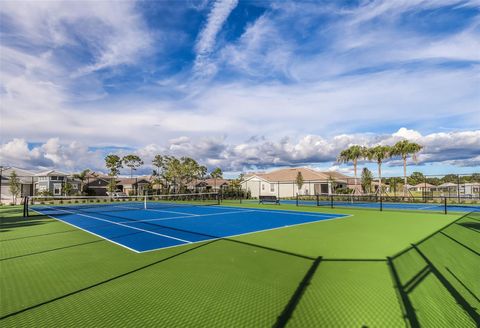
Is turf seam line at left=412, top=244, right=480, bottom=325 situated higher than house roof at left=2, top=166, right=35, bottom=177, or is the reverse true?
house roof at left=2, top=166, right=35, bottom=177

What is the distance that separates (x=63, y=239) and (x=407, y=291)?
9.20m

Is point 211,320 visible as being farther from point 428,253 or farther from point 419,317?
point 428,253

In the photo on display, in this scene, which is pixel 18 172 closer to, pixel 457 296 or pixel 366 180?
pixel 366 180

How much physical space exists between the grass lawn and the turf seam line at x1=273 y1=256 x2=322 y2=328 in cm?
1

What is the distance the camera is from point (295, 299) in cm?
411

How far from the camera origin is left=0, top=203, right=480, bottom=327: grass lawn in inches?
142

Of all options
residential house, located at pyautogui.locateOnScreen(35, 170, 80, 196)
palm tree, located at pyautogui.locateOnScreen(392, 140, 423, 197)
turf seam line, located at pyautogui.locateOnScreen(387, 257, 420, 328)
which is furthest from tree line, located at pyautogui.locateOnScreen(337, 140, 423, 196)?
residential house, located at pyautogui.locateOnScreen(35, 170, 80, 196)

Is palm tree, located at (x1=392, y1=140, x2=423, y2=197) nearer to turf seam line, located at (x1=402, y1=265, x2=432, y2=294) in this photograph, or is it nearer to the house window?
turf seam line, located at (x1=402, y1=265, x2=432, y2=294)

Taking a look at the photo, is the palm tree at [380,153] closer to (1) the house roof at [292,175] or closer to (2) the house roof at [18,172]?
(1) the house roof at [292,175]

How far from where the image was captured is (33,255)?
6879 millimetres

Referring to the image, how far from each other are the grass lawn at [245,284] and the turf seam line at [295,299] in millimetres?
14

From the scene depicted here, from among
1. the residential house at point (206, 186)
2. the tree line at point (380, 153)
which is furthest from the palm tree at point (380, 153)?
the residential house at point (206, 186)

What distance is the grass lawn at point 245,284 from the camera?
3602mm

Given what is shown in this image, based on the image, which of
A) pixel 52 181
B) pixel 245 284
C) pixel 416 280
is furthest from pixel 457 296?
pixel 52 181
